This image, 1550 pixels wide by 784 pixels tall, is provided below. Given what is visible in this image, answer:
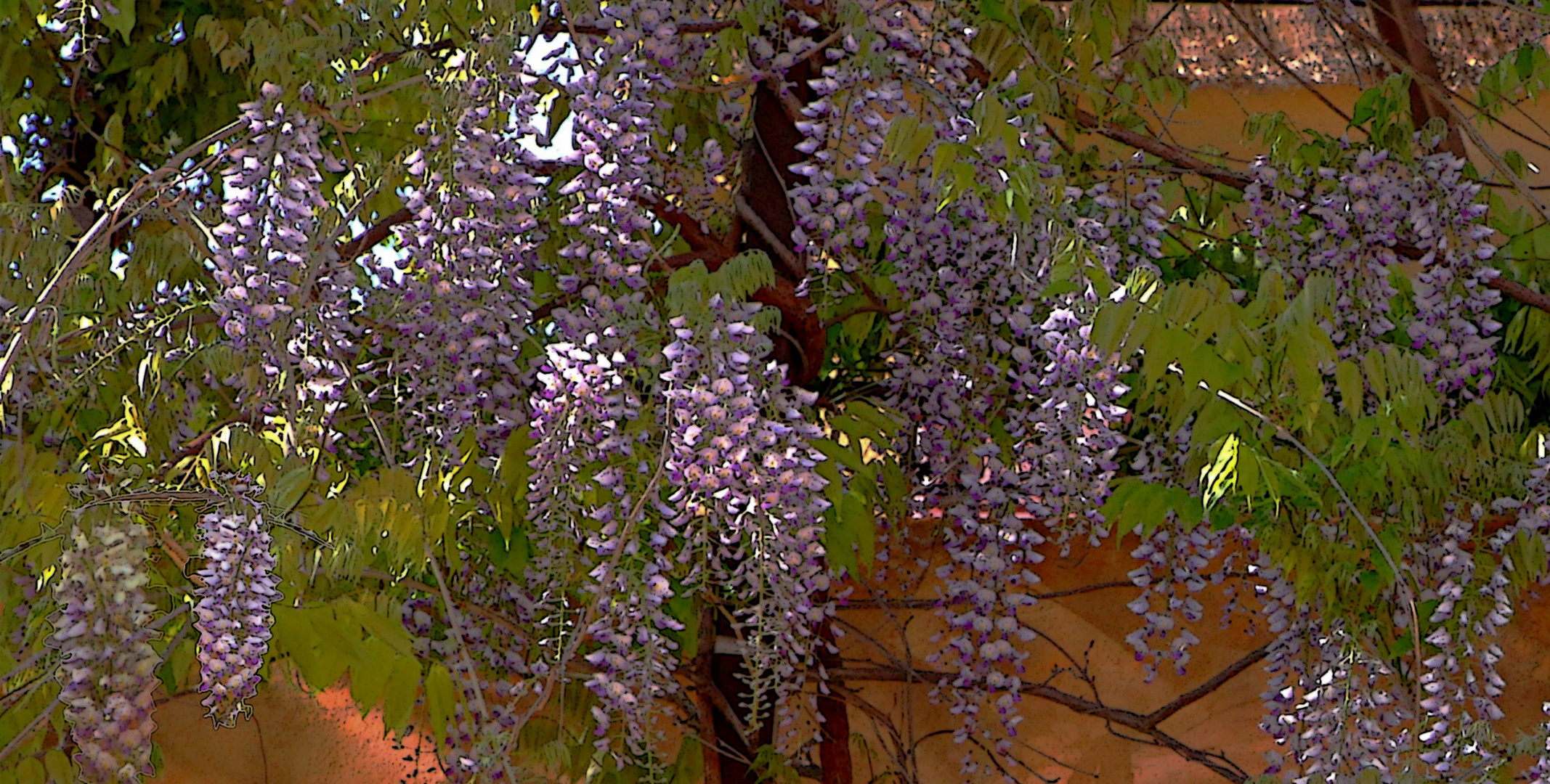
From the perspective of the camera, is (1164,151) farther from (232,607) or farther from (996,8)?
(232,607)

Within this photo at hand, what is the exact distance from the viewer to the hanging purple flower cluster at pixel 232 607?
1.93m

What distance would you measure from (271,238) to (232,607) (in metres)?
0.58

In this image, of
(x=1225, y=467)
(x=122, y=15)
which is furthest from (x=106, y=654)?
(x=122, y=15)

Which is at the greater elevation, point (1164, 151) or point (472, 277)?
point (1164, 151)

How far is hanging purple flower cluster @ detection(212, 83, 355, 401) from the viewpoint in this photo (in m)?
2.31

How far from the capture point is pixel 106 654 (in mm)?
1589

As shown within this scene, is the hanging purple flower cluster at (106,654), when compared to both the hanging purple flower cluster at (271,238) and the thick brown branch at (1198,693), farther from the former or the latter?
the thick brown branch at (1198,693)

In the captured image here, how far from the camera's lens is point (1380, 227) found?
301 cm

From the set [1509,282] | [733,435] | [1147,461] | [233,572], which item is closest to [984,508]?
[1147,461]

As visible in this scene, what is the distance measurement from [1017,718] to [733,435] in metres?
0.89

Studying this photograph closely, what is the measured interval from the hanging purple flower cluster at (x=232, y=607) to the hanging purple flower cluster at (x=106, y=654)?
308 millimetres

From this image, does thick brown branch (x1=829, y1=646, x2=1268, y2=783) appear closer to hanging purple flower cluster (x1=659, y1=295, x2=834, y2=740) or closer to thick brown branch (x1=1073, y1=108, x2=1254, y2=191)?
hanging purple flower cluster (x1=659, y1=295, x2=834, y2=740)

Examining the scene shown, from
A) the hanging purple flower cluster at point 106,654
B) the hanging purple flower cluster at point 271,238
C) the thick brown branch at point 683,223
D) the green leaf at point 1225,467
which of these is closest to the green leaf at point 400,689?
the hanging purple flower cluster at point 271,238

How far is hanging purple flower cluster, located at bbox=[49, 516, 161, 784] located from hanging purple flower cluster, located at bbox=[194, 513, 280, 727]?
308 mm
